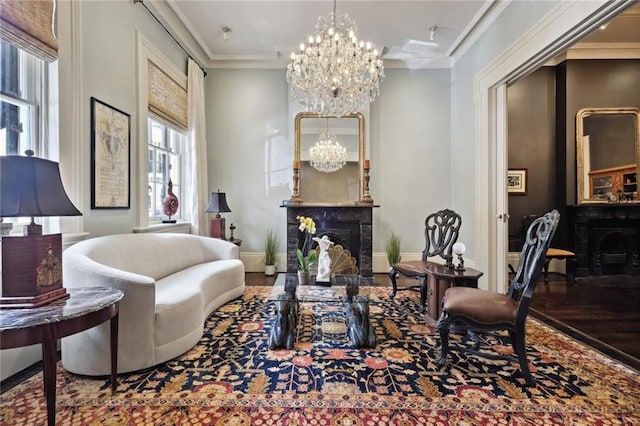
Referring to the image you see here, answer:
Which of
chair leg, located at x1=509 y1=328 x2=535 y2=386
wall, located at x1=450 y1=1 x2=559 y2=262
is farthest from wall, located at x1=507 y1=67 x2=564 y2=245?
chair leg, located at x1=509 y1=328 x2=535 y2=386

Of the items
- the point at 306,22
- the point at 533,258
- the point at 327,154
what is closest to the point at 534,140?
the point at 327,154

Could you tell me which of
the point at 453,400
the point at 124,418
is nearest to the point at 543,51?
the point at 453,400

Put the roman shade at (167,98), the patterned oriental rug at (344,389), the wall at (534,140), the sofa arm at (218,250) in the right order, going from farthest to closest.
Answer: the wall at (534,140) < the sofa arm at (218,250) < the roman shade at (167,98) < the patterned oriental rug at (344,389)

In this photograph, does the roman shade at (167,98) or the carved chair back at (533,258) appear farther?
the roman shade at (167,98)

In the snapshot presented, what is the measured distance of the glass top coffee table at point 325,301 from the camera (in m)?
2.31

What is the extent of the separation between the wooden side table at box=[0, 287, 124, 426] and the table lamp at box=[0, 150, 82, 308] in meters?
0.09

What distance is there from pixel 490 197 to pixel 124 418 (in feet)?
13.7

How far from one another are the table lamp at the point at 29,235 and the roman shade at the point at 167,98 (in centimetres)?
233

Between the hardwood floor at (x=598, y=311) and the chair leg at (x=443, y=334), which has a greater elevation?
the chair leg at (x=443, y=334)

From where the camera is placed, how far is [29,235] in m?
1.49

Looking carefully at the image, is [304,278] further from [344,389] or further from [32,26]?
[32,26]

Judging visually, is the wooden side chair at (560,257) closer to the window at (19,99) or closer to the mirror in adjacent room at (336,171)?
the mirror in adjacent room at (336,171)

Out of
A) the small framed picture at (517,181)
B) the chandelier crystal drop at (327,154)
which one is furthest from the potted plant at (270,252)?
the small framed picture at (517,181)

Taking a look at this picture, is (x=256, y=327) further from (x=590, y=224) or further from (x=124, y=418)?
(x=590, y=224)
